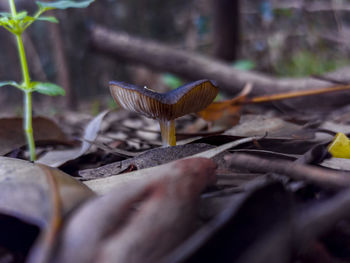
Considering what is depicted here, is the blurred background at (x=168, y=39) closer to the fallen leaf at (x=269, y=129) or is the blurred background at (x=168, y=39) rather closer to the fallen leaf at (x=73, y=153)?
the fallen leaf at (x=73, y=153)

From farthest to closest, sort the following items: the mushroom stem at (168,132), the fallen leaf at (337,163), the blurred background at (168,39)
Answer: the blurred background at (168,39) → the mushroom stem at (168,132) → the fallen leaf at (337,163)

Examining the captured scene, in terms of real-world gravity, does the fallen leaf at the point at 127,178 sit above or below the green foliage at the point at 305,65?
above

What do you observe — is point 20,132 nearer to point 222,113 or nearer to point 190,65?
point 222,113

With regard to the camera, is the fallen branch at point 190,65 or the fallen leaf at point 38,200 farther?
the fallen branch at point 190,65

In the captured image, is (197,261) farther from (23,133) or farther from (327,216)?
(23,133)

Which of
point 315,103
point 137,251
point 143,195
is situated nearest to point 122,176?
point 143,195

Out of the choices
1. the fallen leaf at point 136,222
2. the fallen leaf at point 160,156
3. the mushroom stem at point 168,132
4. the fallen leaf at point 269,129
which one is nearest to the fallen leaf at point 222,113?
the fallen leaf at point 269,129

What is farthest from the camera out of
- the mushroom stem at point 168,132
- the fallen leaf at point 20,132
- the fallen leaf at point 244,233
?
the fallen leaf at point 20,132

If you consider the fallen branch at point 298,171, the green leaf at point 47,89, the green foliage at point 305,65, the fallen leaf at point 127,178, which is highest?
the green leaf at point 47,89

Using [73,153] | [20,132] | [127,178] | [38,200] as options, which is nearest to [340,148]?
[127,178]
